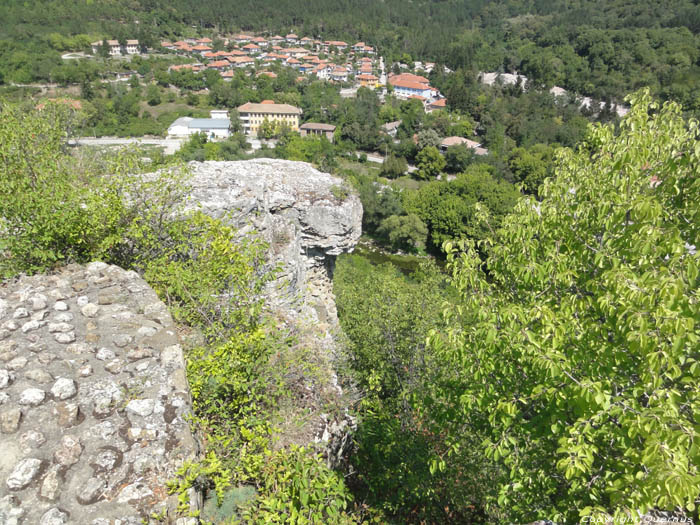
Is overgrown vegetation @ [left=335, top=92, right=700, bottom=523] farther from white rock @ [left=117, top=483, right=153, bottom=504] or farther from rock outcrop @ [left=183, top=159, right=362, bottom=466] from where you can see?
white rock @ [left=117, top=483, right=153, bottom=504]

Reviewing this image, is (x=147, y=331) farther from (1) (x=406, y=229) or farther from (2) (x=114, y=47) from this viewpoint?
(2) (x=114, y=47)

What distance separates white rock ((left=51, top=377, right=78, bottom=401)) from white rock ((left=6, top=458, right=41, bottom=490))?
709 millimetres

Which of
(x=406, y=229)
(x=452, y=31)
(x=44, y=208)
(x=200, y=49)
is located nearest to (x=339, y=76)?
(x=200, y=49)

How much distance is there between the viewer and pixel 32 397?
4.22 metres

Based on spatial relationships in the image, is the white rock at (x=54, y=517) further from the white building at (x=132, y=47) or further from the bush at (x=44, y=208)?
the white building at (x=132, y=47)

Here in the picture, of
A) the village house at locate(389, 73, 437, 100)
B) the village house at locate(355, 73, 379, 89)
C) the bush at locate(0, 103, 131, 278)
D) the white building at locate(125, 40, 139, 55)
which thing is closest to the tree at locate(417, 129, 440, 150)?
the village house at locate(389, 73, 437, 100)

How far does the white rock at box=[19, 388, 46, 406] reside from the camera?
13.7 ft

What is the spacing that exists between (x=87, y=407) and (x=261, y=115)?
8889cm

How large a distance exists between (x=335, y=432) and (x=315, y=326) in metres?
3.60

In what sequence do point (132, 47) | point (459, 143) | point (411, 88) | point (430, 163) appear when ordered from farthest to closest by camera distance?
point (132, 47)
point (411, 88)
point (459, 143)
point (430, 163)

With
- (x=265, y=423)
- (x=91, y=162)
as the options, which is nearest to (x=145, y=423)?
(x=265, y=423)

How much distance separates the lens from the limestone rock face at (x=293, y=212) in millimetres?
11531

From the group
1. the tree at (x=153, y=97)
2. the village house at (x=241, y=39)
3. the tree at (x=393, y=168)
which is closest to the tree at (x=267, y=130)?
the tree at (x=393, y=168)

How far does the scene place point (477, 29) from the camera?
181375 millimetres
